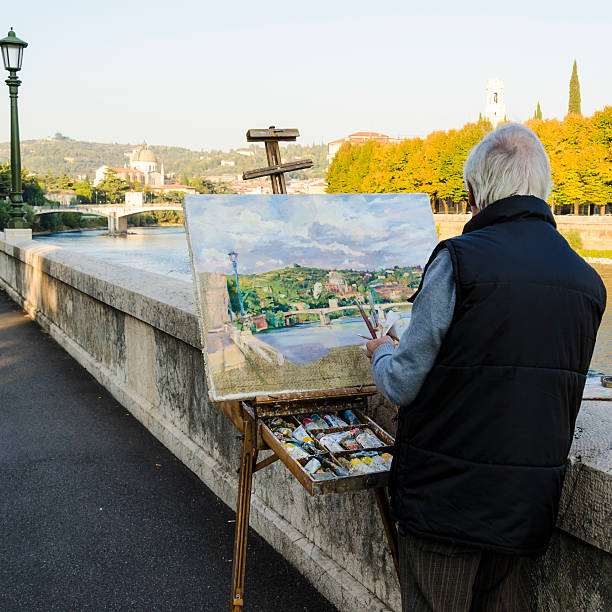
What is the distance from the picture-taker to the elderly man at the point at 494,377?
171 cm

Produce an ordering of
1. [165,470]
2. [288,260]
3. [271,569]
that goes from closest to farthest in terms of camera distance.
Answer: [288,260] < [271,569] < [165,470]

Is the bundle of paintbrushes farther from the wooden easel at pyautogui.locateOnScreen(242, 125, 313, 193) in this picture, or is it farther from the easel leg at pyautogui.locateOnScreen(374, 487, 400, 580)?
the wooden easel at pyautogui.locateOnScreen(242, 125, 313, 193)

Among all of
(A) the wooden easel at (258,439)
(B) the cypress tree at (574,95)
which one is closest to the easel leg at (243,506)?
(A) the wooden easel at (258,439)

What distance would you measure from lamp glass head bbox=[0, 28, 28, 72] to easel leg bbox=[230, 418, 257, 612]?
44.9ft

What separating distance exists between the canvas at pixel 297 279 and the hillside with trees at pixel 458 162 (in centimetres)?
4196

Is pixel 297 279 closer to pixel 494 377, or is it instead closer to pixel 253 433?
pixel 253 433

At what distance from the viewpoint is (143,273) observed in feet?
22.1

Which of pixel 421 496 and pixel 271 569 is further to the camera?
pixel 271 569

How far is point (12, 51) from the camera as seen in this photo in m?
14.2

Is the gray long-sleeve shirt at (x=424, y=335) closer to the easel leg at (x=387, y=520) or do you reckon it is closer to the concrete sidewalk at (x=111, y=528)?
the easel leg at (x=387, y=520)

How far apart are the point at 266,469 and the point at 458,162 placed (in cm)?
6860

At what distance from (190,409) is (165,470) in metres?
0.40

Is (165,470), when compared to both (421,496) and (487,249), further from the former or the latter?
(487,249)

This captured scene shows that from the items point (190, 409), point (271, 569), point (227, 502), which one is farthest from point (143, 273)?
point (271, 569)
